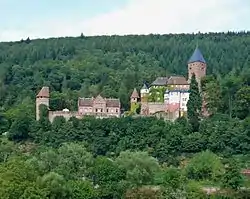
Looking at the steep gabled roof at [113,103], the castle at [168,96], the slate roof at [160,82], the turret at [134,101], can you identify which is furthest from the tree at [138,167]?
the slate roof at [160,82]

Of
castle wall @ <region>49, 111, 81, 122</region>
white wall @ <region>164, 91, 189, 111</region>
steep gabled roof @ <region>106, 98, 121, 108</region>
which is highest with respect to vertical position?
white wall @ <region>164, 91, 189, 111</region>

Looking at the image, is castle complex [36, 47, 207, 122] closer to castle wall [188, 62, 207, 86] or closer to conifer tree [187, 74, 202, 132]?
castle wall [188, 62, 207, 86]

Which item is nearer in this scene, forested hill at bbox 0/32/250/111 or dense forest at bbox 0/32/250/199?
dense forest at bbox 0/32/250/199

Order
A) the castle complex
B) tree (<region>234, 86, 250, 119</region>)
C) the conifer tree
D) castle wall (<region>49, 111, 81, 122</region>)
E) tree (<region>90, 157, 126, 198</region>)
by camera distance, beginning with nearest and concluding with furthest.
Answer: tree (<region>90, 157, 126, 198</region>)
the conifer tree
tree (<region>234, 86, 250, 119</region>)
the castle complex
castle wall (<region>49, 111, 81, 122</region>)

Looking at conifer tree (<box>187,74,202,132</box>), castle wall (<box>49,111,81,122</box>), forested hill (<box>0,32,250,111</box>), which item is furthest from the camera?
forested hill (<box>0,32,250,111</box>)

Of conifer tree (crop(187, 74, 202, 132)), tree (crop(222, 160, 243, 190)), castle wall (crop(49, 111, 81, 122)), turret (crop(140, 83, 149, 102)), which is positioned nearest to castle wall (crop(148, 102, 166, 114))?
turret (crop(140, 83, 149, 102))

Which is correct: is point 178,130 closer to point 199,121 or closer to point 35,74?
point 199,121
